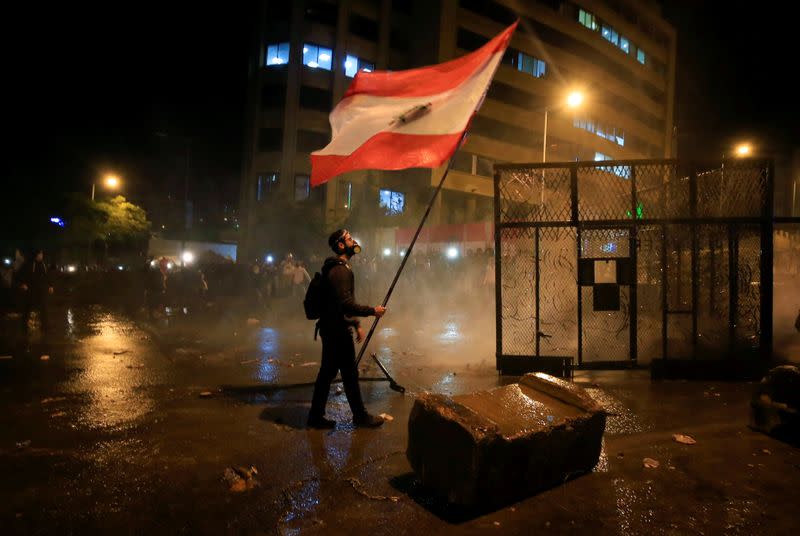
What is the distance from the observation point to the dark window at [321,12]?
40.8m

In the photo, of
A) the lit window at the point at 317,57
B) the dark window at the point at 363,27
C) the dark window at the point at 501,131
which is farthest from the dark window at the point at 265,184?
the dark window at the point at 501,131

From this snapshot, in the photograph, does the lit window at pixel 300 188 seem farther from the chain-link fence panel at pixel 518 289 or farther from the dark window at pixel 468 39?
the chain-link fence panel at pixel 518 289

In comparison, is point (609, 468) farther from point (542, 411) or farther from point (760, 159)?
point (760, 159)

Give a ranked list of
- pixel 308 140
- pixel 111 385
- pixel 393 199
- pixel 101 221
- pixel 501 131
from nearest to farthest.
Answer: pixel 111 385
pixel 101 221
pixel 393 199
pixel 308 140
pixel 501 131

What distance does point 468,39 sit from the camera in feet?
135

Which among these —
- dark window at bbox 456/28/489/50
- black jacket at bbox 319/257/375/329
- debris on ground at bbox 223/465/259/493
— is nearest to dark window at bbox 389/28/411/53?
dark window at bbox 456/28/489/50

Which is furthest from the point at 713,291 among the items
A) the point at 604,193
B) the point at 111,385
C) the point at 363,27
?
the point at 363,27

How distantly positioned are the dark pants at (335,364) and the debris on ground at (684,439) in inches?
120

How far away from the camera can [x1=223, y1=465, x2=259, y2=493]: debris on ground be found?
11.4 ft

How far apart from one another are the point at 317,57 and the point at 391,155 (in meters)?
40.4

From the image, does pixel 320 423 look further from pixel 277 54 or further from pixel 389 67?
pixel 389 67

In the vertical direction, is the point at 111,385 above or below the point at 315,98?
below

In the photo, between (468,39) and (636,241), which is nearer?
(636,241)

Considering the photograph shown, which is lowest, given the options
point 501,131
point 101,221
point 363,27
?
point 101,221
